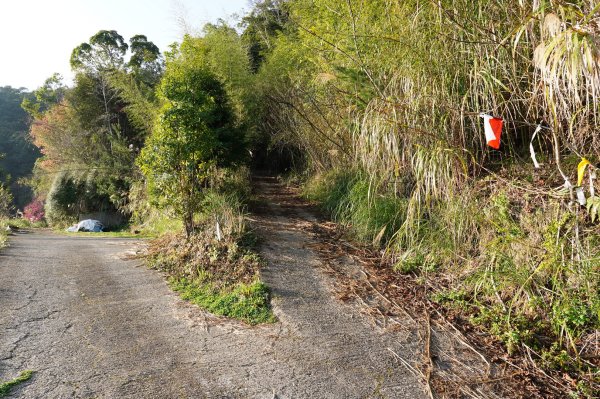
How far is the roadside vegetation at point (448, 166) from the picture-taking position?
10.8 ft

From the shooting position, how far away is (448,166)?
431 cm

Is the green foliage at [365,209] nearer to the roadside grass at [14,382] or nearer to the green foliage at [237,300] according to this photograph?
the green foliage at [237,300]

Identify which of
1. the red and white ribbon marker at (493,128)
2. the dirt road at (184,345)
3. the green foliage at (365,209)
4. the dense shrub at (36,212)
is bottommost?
the dense shrub at (36,212)

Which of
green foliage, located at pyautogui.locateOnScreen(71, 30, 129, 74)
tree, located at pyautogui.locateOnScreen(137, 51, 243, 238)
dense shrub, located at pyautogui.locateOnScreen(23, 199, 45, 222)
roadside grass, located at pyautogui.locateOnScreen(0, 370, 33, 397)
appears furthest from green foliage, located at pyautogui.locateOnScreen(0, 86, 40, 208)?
roadside grass, located at pyautogui.locateOnScreen(0, 370, 33, 397)

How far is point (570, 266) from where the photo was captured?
10.8 ft

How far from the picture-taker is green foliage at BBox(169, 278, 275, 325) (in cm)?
400

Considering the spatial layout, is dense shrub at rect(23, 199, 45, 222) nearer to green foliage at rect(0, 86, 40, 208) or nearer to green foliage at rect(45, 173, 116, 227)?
green foliage at rect(45, 173, 116, 227)

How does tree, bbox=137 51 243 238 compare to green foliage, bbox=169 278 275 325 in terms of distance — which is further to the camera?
tree, bbox=137 51 243 238

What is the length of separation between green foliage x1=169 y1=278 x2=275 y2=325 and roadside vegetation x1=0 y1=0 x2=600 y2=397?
0.02 metres

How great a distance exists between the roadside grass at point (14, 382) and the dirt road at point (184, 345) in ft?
0.15

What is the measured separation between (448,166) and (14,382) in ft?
13.2

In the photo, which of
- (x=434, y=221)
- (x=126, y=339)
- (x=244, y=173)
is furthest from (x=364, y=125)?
(x=244, y=173)

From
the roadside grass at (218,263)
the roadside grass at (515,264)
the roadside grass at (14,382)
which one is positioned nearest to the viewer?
the roadside grass at (14,382)

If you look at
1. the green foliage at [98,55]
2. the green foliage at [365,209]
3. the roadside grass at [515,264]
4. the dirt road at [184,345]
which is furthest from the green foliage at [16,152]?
the roadside grass at [515,264]
